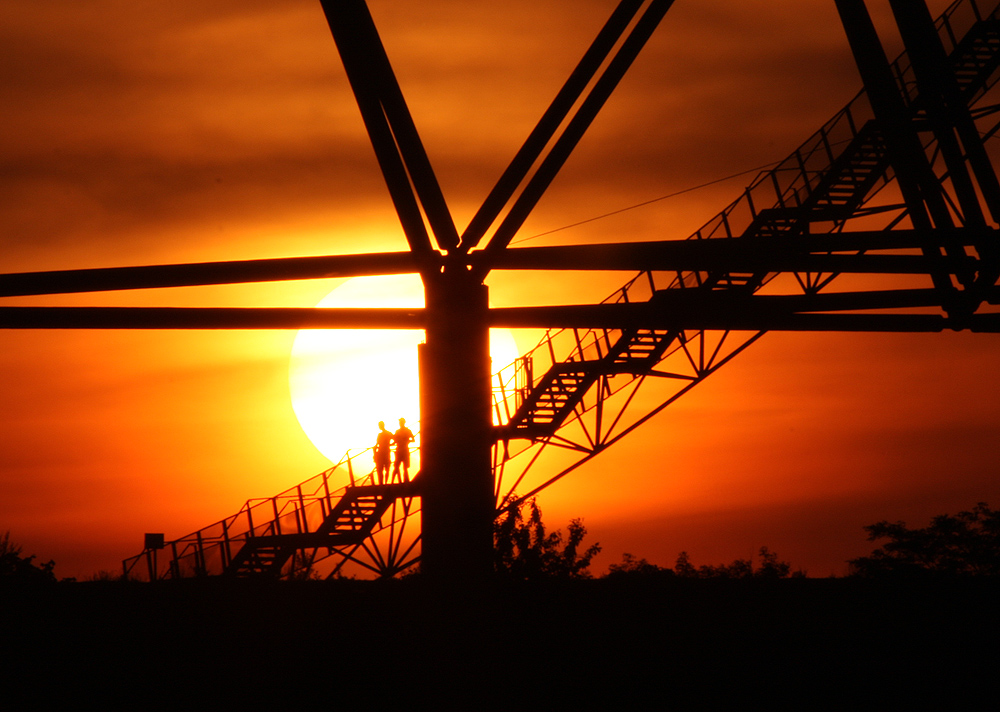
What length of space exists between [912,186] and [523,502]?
10974 mm

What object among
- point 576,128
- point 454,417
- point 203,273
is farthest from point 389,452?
point 576,128

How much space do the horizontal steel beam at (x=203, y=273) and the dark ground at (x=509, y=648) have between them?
8.39 metres

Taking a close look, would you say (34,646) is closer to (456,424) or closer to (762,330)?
(456,424)

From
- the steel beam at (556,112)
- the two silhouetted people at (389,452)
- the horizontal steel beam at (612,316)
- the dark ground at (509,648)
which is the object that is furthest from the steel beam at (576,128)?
the dark ground at (509,648)

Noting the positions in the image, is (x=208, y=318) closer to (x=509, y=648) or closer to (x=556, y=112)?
(x=556, y=112)

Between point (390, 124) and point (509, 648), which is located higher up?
point (390, 124)

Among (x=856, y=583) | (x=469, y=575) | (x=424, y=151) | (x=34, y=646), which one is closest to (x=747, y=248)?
(x=424, y=151)

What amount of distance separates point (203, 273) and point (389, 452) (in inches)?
223

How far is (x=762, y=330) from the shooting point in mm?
22344

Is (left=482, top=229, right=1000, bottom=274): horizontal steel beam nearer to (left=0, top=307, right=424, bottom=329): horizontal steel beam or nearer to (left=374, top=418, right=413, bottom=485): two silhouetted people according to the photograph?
(left=0, top=307, right=424, bottom=329): horizontal steel beam

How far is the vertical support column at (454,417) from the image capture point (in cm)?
1973

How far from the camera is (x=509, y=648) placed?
11.1 m

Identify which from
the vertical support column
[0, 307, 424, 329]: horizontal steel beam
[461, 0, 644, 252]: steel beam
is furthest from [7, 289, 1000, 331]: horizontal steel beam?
[461, 0, 644, 252]: steel beam

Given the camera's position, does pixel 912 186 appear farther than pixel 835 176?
No
